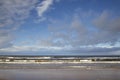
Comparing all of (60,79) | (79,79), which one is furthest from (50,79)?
(79,79)

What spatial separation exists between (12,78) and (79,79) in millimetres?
4753

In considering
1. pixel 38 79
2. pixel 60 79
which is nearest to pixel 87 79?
pixel 60 79

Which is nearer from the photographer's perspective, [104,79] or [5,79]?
[104,79]

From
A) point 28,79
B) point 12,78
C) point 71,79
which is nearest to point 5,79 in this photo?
point 12,78

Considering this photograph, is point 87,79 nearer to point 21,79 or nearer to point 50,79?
point 50,79

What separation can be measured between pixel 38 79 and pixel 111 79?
16.1 feet

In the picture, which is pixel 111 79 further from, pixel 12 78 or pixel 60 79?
pixel 12 78

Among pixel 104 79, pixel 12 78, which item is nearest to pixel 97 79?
pixel 104 79

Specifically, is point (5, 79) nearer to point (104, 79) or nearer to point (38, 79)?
point (38, 79)

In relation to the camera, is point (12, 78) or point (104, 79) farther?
point (12, 78)

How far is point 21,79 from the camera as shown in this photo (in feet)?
58.8

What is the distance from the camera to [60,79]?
17422mm

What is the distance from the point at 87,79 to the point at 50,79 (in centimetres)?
250

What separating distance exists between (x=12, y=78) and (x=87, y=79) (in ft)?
17.4
